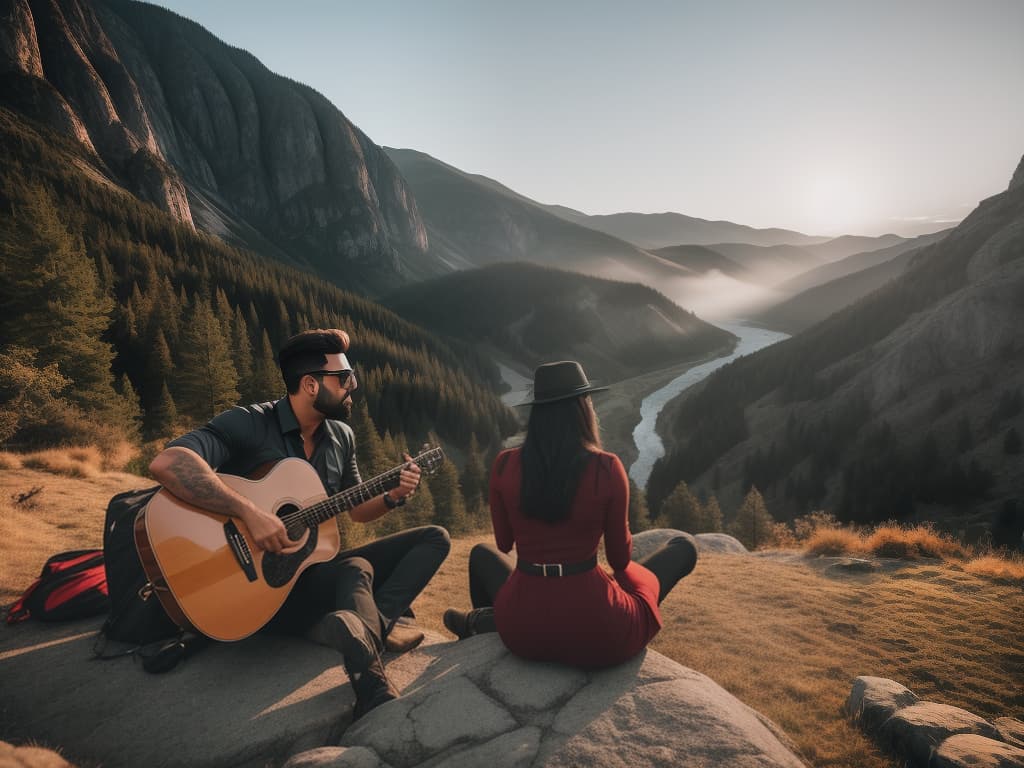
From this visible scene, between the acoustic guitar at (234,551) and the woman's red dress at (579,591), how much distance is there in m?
1.56

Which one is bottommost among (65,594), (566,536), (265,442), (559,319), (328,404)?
(65,594)

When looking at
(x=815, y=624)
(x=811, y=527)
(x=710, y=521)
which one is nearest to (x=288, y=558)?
(x=815, y=624)

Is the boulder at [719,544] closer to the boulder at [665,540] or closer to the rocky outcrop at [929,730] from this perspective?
the boulder at [665,540]

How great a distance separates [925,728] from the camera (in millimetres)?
3631

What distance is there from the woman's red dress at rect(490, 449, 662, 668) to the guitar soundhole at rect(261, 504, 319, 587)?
65.6 inches

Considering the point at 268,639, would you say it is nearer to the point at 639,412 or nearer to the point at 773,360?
the point at 773,360

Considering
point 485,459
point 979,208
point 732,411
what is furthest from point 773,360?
point 485,459

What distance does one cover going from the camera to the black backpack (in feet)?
13.8

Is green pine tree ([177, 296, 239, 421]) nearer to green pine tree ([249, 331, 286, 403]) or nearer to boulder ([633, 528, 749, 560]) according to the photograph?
green pine tree ([249, 331, 286, 403])

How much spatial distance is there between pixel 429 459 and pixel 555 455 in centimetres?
166

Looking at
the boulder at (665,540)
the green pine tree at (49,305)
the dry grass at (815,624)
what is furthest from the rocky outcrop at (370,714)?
the green pine tree at (49,305)

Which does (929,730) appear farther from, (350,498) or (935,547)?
(935,547)

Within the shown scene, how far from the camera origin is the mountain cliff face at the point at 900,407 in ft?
135

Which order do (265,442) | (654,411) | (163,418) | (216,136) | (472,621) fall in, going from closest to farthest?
(265,442), (472,621), (163,418), (654,411), (216,136)
